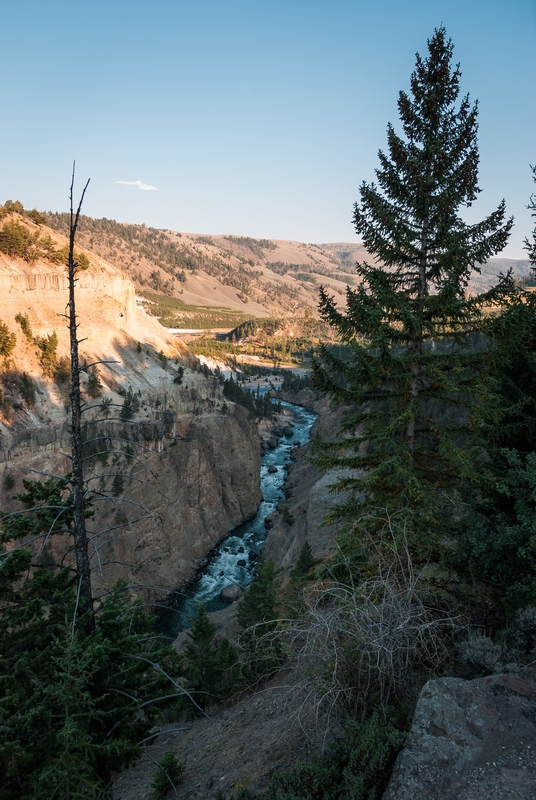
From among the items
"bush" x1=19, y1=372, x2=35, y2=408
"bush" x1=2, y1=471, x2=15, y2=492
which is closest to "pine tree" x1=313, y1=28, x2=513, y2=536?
"bush" x1=2, y1=471, x2=15, y2=492

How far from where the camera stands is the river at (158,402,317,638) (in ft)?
108

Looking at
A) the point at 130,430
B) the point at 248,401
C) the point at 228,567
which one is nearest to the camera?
the point at 130,430

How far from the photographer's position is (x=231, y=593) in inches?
1326

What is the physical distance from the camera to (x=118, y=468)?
3294 centimetres

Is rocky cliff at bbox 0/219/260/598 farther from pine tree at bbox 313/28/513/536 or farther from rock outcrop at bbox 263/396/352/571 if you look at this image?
Answer: pine tree at bbox 313/28/513/536

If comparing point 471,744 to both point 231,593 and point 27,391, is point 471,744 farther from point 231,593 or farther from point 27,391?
point 27,391

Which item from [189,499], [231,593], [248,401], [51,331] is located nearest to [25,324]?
[51,331]

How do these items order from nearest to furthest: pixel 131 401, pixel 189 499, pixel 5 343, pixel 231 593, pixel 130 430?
pixel 231 593 < pixel 5 343 < pixel 130 430 < pixel 131 401 < pixel 189 499

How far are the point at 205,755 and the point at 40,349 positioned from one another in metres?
36.0

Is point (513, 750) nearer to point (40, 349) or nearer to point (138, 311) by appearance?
point (40, 349)

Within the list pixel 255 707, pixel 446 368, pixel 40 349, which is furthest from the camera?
pixel 40 349

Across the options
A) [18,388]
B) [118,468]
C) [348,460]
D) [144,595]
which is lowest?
[144,595]

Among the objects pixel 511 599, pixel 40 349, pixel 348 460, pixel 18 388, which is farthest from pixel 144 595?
pixel 511 599

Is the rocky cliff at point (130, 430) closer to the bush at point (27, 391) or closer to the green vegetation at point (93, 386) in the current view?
the bush at point (27, 391)
